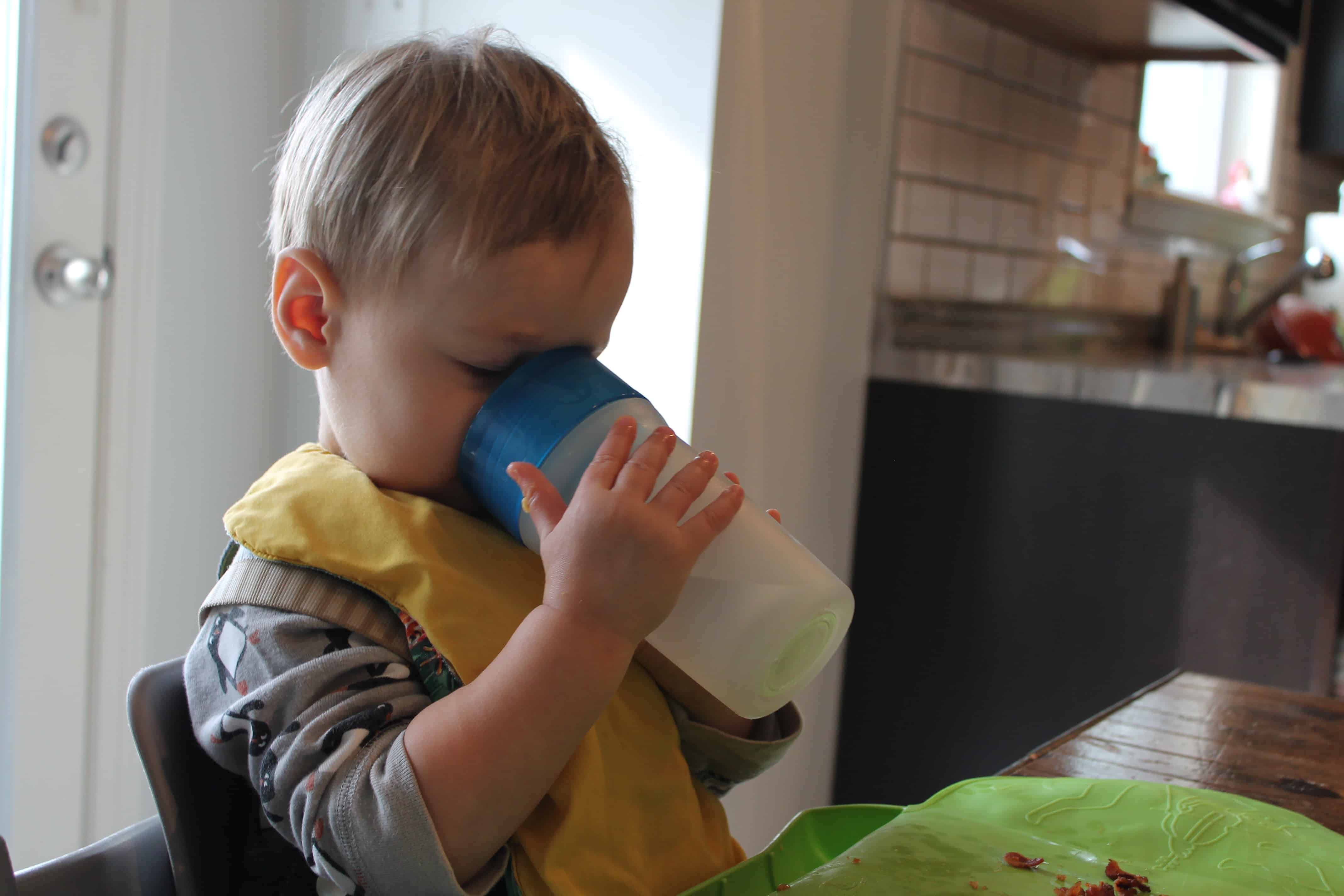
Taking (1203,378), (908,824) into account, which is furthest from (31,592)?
(1203,378)

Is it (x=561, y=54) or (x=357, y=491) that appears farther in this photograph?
(x=561, y=54)

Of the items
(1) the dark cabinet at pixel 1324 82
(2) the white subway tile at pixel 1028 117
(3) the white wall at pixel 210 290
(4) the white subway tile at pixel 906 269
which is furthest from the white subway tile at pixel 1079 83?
(3) the white wall at pixel 210 290

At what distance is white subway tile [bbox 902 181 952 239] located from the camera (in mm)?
2070

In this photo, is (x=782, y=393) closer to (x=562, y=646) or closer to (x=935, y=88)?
(x=935, y=88)

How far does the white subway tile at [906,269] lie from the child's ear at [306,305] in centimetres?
141

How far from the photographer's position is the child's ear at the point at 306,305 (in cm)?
75

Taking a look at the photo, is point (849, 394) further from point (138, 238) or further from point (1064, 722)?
point (138, 238)

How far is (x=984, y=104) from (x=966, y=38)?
5.5 inches

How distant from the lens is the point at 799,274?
1812 millimetres

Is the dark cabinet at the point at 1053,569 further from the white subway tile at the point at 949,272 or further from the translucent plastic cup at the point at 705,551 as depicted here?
the translucent plastic cup at the point at 705,551

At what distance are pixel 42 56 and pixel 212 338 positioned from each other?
451mm

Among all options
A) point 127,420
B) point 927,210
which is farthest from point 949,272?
point 127,420

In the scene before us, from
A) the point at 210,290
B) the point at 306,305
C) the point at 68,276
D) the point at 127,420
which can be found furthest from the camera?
the point at 210,290

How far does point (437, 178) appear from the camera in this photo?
2.36 feet
